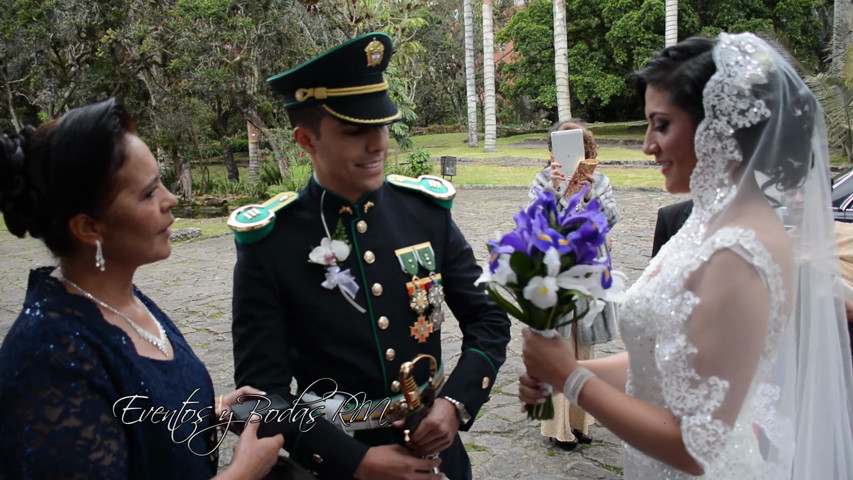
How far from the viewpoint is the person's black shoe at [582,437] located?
434 cm

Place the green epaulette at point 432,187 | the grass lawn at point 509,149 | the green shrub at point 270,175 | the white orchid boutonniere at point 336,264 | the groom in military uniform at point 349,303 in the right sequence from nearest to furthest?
the groom in military uniform at point 349,303 → the white orchid boutonniere at point 336,264 → the green epaulette at point 432,187 → the green shrub at point 270,175 → the grass lawn at point 509,149

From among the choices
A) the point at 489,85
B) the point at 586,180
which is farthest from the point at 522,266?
the point at 489,85

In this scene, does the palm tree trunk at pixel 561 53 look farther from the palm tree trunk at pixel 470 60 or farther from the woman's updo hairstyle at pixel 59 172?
the woman's updo hairstyle at pixel 59 172

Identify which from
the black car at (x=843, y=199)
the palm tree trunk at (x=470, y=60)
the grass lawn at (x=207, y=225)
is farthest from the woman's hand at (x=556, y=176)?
the palm tree trunk at (x=470, y=60)

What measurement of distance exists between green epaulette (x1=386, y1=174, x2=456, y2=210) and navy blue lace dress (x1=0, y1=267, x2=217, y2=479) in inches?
40.4

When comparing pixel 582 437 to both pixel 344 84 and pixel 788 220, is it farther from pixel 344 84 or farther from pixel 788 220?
pixel 344 84

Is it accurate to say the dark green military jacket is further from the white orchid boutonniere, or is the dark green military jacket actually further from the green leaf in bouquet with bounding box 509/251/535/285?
the green leaf in bouquet with bounding box 509/251/535/285

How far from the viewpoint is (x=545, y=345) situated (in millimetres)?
1939

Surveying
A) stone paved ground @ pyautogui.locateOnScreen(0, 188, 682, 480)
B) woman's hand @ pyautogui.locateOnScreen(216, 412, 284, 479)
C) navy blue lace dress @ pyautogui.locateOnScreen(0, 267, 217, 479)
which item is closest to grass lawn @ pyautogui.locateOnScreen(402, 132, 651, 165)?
stone paved ground @ pyautogui.locateOnScreen(0, 188, 682, 480)

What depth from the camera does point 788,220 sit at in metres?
2.05

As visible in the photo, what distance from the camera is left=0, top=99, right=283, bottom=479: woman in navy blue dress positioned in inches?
54.9

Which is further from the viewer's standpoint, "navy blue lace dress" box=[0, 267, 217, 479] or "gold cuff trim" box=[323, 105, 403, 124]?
"gold cuff trim" box=[323, 105, 403, 124]

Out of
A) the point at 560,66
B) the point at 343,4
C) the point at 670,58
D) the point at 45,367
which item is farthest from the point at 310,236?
the point at 560,66

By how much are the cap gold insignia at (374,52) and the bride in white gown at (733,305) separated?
2.71ft
